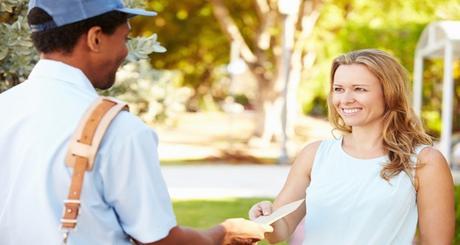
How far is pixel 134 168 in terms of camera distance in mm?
2434

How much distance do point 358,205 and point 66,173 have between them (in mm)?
1400

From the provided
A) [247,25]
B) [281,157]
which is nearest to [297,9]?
[281,157]

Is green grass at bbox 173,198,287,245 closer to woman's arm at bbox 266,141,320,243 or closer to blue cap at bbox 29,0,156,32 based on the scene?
woman's arm at bbox 266,141,320,243

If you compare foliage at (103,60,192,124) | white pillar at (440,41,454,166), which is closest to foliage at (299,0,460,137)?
white pillar at (440,41,454,166)

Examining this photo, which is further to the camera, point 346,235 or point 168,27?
point 168,27

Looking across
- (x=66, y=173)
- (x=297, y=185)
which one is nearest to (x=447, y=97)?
(x=297, y=185)

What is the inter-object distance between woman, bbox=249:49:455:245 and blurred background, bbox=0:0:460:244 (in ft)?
19.4

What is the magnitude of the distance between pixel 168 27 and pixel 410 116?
27.3 m

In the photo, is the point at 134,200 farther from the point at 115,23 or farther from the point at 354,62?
the point at 354,62

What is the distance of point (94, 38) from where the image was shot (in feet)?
8.33

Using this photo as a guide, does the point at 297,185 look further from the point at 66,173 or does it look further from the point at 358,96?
the point at 66,173

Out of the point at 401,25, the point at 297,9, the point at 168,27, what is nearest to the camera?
the point at 297,9

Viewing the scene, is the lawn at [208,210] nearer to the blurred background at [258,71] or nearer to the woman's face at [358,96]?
the blurred background at [258,71]

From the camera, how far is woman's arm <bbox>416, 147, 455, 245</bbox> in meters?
3.48
